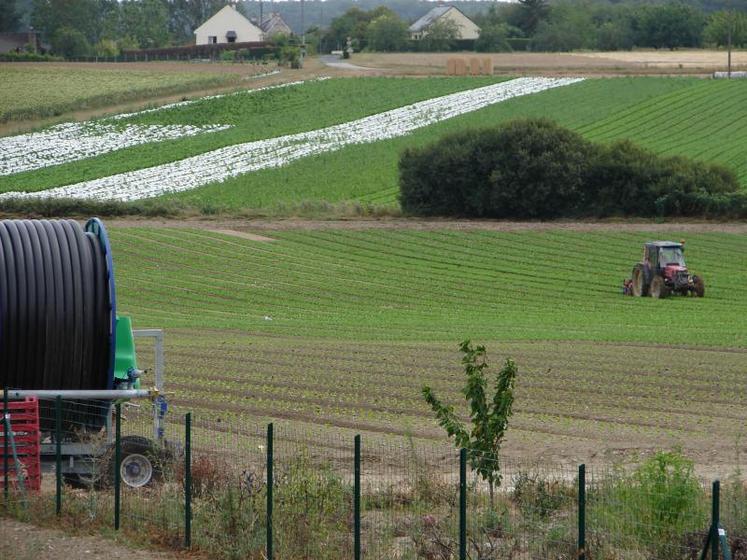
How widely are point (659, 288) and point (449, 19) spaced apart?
375 ft

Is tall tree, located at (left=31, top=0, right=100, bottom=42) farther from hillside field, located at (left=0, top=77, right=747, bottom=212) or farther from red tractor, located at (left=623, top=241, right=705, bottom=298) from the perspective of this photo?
red tractor, located at (left=623, top=241, right=705, bottom=298)

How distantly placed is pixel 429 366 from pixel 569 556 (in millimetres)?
15623

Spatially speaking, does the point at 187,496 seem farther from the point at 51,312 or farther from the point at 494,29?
the point at 494,29

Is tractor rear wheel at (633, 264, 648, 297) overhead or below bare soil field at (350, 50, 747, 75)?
below

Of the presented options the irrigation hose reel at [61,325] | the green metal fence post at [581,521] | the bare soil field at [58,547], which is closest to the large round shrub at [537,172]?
the irrigation hose reel at [61,325]

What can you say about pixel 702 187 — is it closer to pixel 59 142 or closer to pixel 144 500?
pixel 59 142

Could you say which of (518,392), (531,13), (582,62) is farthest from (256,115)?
(531,13)

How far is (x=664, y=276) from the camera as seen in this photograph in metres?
42.9

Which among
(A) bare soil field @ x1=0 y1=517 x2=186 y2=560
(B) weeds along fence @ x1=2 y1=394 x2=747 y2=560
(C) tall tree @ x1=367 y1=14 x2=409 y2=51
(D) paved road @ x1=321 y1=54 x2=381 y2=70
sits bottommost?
(A) bare soil field @ x1=0 y1=517 x2=186 y2=560

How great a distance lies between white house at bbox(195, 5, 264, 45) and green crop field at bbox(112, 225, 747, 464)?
345 ft

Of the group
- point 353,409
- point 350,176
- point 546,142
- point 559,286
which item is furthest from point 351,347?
point 350,176

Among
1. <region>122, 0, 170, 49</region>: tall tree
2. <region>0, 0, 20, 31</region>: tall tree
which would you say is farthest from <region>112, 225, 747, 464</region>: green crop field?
<region>122, 0, 170, 49</region>: tall tree

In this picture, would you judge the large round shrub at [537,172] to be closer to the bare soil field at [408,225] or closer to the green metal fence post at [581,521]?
the bare soil field at [408,225]

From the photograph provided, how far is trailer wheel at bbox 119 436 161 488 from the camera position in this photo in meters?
16.7
